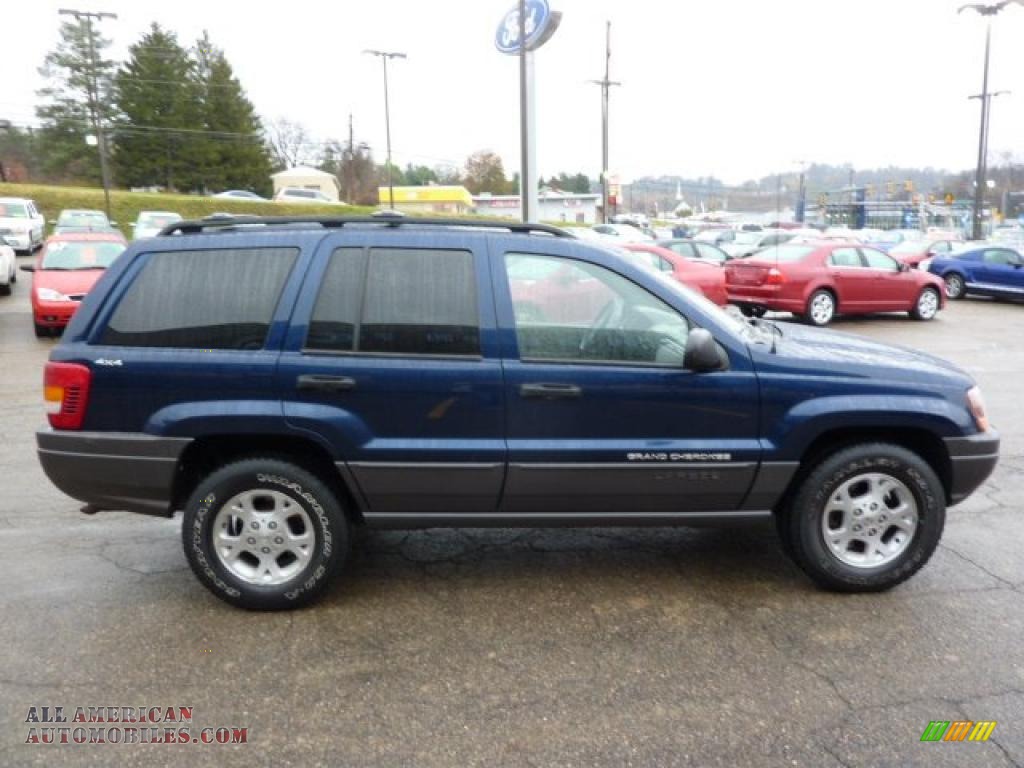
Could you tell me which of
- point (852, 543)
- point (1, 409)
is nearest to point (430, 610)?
point (852, 543)

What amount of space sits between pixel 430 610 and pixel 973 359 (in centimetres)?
1008

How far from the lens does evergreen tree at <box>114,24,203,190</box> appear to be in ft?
183

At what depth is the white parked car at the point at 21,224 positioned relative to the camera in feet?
80.0

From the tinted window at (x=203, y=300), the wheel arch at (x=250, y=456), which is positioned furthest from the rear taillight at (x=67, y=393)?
the wheel arch at (x=250, y=456)

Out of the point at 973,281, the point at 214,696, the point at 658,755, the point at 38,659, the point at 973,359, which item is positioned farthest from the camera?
the point at 973,281

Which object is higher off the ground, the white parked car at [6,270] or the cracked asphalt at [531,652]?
the white parked car at [6,270]

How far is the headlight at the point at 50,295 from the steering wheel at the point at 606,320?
1045 cm

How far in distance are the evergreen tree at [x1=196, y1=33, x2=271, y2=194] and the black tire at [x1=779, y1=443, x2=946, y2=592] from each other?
61.0 meters

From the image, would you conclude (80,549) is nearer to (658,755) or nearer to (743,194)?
(658,755)

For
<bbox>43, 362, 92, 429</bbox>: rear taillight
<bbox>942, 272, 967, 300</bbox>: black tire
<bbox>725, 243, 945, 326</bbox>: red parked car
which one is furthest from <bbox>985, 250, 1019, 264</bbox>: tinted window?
<bbox>43, 362, 92, 429</bbox>: rear taillight

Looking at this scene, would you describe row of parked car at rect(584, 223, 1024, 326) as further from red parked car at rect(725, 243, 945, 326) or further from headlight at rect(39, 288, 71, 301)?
headlight at rect(39, 288, 71, 301)

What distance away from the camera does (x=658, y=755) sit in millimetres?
2629

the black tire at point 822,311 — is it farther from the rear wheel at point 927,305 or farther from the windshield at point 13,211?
the windshield at point 13,211

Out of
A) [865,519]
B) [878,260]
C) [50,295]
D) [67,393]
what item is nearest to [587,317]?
[865,519]
